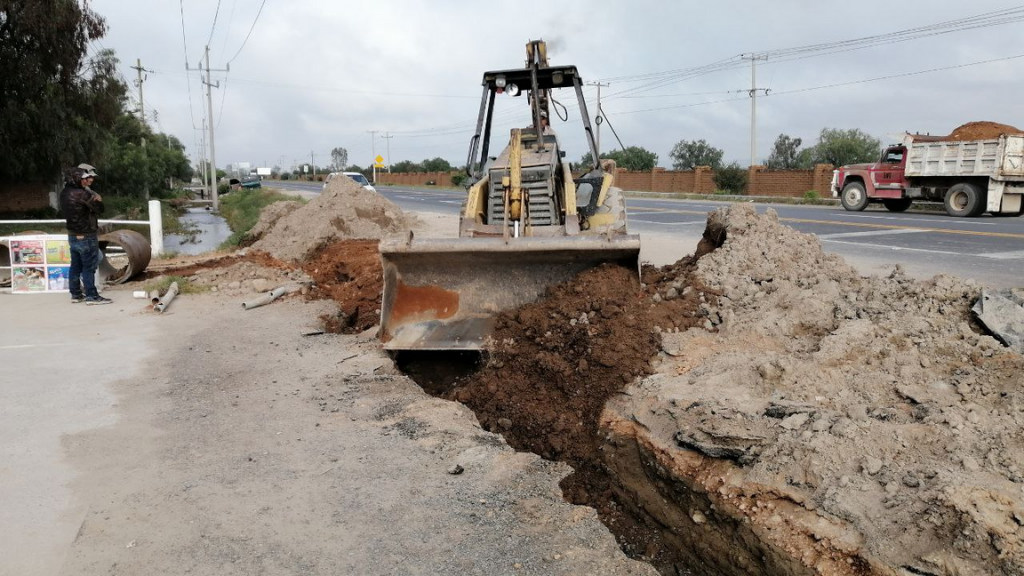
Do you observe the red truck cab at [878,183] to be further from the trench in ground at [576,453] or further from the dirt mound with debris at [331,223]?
the trench in ground at [576,453]

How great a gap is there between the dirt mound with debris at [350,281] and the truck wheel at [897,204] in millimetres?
17129

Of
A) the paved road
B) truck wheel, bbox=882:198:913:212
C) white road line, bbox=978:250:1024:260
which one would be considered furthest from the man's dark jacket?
truck wheel, bbox=882:198:913:212

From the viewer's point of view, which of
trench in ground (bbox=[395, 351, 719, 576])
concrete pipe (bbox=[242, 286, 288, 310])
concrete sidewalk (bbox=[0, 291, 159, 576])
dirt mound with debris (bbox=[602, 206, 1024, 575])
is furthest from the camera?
concrete pipe (bbox=[242, 286, 288, 310])

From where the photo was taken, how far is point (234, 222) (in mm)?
28812

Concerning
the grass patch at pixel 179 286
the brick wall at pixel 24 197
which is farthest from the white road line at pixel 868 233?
the brick wall at pixel 24 197

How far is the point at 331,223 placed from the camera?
1341 centimetres

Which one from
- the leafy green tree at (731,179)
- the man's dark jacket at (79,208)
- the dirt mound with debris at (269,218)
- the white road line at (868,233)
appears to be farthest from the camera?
the leafy green tree at (731,179)

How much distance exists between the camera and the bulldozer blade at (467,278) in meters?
6.17

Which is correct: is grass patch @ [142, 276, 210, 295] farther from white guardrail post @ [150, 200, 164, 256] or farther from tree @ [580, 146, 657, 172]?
tree @ [580, 146, 657, 172]

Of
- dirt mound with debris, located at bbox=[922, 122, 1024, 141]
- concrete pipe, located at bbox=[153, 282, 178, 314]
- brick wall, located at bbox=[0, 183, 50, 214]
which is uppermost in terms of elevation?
dirt mound with debris, located at bbox=[922, 122, 1024, 141]

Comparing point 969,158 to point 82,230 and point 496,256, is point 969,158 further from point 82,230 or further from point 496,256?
point 82,230

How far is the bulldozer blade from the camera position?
20.2 feet

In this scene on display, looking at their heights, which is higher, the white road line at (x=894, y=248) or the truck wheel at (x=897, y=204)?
the truck wheel at (x=897, y=204)

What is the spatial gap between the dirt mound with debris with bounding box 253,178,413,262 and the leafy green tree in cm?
2760
